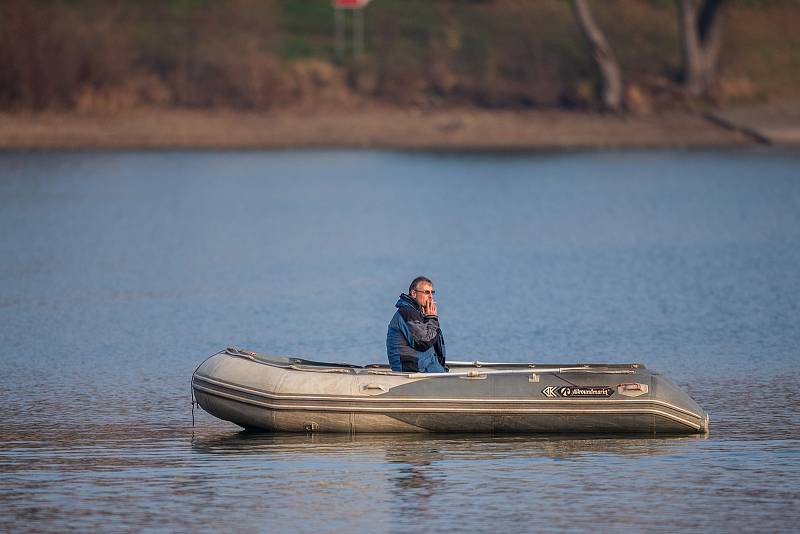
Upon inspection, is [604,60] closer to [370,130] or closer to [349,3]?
[370,130]

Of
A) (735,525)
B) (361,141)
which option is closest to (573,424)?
(735,525)

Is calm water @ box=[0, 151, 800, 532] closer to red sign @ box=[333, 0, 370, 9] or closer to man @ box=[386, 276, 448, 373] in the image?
man @ box=[386, 276, 448, 373]

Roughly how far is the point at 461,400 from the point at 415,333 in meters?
0.85

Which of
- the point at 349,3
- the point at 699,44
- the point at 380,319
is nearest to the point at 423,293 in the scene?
the point at 380,319

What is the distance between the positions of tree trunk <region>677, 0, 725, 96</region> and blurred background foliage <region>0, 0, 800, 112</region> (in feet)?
1.96

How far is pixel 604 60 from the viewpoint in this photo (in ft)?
168

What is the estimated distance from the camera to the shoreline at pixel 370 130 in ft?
160

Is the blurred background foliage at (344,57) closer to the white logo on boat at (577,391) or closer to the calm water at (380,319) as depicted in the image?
the calm water at (380,319)

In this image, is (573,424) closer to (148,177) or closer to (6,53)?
(148,177)

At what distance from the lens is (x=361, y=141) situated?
49.5 metres

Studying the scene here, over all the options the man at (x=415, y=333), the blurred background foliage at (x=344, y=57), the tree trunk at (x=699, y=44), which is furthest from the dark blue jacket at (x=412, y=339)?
the tree trunk at (x=699, y=44)

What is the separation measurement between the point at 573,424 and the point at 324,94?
37925mm

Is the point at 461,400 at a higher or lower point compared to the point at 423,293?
lower

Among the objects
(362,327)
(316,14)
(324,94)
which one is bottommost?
(362,327)
